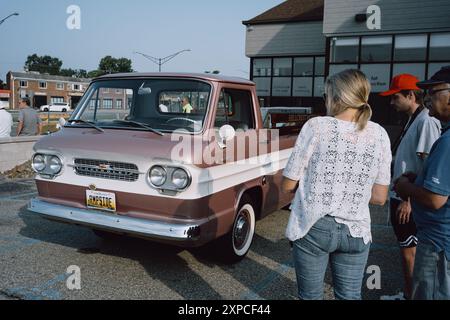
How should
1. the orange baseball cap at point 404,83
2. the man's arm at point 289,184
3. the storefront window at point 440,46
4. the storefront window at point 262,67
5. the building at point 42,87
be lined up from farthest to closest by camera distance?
1. the building at point 42,87
2. the storefront window at point 262,67
3. the storefront window at point 440,46
4. the orange baseball cap at point 404,83
5. the man's arm at point 289,184

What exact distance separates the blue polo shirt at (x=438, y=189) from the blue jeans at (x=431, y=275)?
0.13 ft

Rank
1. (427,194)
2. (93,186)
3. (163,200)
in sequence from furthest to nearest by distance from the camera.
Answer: (93,186) < (163,200) < (427,194)

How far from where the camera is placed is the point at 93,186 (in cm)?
414

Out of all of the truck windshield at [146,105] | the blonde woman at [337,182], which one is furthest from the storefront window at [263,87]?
the blonde woman at [337,182]

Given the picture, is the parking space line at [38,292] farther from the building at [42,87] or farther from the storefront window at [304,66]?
the building at [42,87]

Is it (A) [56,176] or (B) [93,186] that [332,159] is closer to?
(B) [93,186]

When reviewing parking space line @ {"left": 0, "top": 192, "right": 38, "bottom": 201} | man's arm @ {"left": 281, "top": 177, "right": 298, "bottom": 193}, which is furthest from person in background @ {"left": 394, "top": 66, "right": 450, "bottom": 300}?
parking space line @ {"left": 0, "top": 192, "right": 38, "bottom": 201}

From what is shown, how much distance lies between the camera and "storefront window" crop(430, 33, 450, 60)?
15216 millimetres

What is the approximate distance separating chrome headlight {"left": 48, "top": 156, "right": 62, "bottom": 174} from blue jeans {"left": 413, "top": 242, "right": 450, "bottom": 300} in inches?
137

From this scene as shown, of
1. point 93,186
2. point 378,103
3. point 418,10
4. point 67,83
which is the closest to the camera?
point 93,186

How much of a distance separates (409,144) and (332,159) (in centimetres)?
147

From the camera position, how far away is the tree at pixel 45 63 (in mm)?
126562

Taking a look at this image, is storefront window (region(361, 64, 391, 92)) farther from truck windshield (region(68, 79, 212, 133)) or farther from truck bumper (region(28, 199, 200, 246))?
truck bumper (region(28, 199, 200, 246))

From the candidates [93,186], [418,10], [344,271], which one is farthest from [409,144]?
[418,10]
